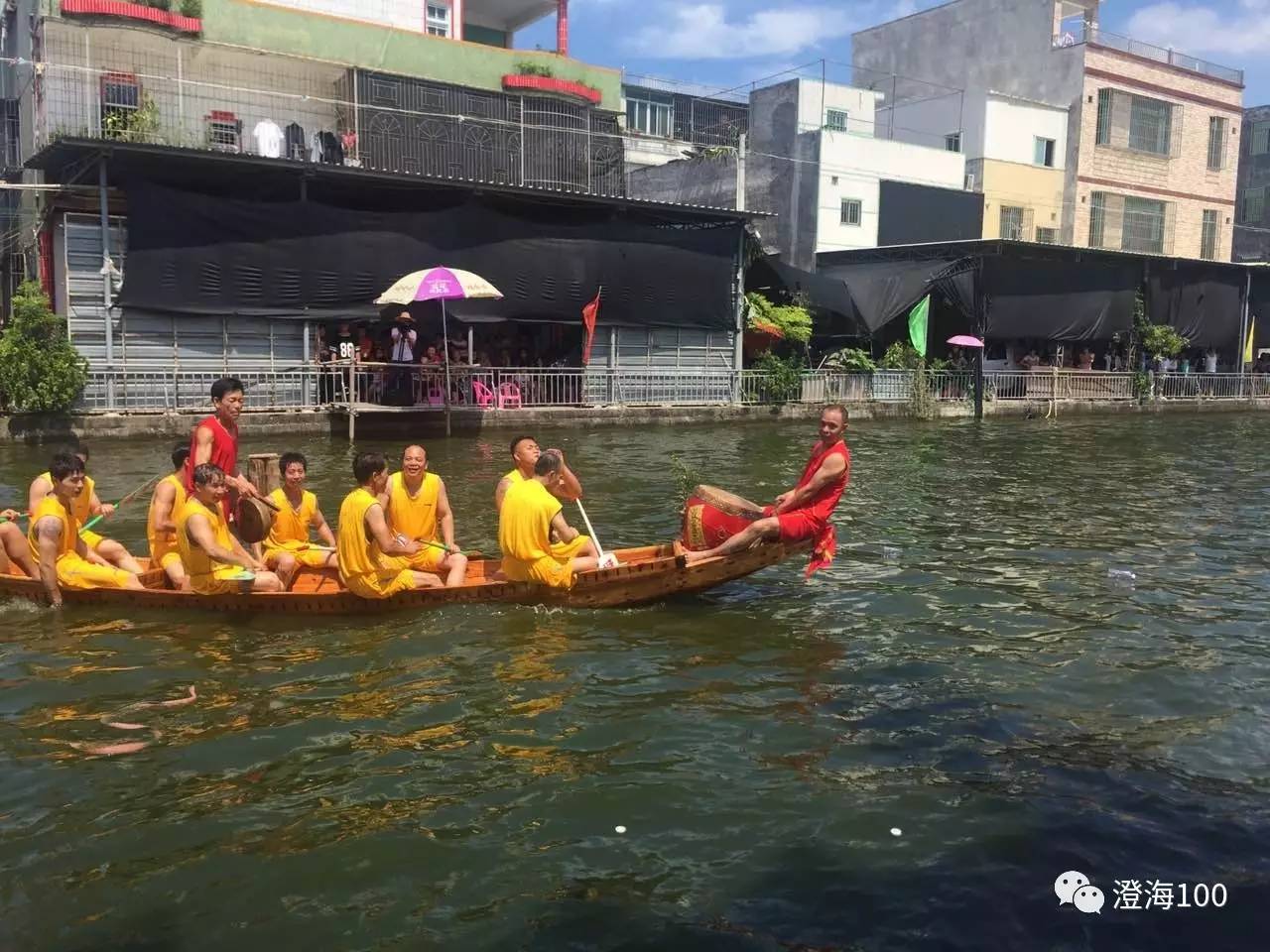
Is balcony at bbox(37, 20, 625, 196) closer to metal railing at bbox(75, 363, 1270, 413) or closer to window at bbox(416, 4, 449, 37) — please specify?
window at bbox(416, 4, 449, 37)

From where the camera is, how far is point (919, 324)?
101ft

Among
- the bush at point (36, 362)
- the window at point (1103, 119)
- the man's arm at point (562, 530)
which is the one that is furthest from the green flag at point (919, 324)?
the man's arm at point (562, 530)

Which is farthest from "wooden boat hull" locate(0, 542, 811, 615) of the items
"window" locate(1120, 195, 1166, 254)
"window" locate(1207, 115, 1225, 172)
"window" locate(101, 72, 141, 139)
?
"window" locate(1207, 115, 1225, 172)

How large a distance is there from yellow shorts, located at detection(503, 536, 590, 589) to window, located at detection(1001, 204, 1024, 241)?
1380 inches

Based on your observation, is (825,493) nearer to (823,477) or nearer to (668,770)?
(823,477)

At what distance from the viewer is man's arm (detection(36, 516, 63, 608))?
8.71 m

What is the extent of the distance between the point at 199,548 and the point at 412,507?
1767 mm

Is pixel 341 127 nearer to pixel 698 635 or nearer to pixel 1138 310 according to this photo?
pixel 698 635

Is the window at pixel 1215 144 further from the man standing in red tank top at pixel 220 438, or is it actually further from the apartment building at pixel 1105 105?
the man standing in red tank top at pixel 220 438

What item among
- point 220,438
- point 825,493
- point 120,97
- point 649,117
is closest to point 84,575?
point 220,438

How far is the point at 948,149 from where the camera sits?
131 ft

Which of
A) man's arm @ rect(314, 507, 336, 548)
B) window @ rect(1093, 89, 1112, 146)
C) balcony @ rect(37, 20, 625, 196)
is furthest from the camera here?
window @ rect(1093, 89, 1112, 146)

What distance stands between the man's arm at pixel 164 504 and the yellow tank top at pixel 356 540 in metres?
1.58

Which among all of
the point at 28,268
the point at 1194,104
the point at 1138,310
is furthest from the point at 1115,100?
the point at 28,268
